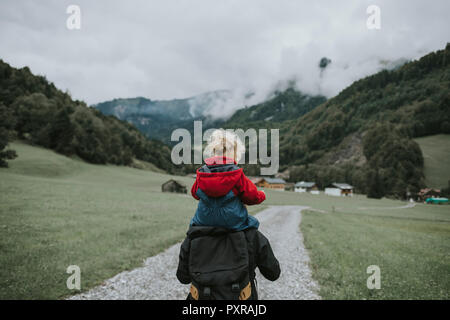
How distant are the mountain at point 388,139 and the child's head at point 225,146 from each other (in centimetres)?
3203

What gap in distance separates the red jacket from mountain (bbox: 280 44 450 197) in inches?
1265

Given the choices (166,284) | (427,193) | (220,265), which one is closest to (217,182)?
(220,265)

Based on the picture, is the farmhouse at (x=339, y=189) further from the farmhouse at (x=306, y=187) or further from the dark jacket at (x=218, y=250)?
the dark jacket at (x=218, y=250)

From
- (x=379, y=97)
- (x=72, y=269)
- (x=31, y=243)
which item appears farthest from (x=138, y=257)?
(x=379, y=97)

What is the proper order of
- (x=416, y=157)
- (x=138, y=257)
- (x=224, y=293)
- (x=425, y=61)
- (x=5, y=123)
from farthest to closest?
1. (x=425, y=61)
2. (x=5, y=123)
3. (x=416, y=157)
4. (x=138, y=257)
5. (x=224, y=293)

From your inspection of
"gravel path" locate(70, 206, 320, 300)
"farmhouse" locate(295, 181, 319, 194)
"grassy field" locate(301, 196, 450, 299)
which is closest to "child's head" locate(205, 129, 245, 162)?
"gravel path" locate(70, 206, 320, 300)

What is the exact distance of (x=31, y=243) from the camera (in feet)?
35.8

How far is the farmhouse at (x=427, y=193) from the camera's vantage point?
23234mm

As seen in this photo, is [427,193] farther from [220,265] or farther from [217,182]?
[217,182]

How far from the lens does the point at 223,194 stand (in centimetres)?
291

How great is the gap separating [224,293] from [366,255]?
12.0 meters

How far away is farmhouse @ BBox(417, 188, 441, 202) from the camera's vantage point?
23234 millimetres

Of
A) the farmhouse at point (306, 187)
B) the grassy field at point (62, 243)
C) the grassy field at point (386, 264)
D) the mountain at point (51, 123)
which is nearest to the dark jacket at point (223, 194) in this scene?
the grassy field at point (386, 264)
